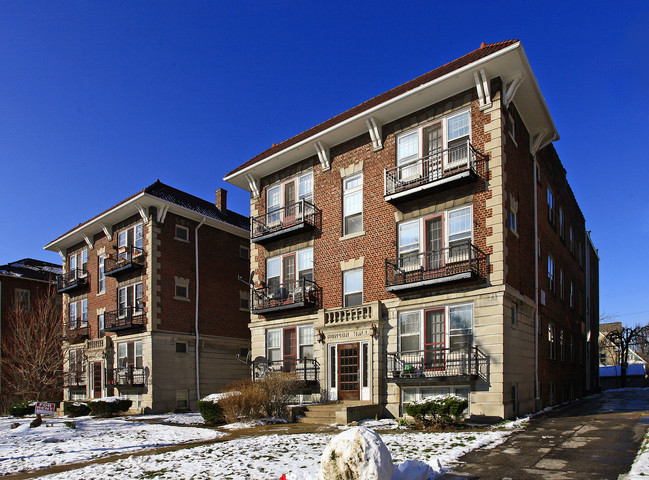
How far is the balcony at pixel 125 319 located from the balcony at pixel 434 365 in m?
15.4

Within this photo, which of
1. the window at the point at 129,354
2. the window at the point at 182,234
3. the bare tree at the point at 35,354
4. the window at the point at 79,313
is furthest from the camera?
the window at the point at 79,313

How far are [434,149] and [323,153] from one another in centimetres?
542

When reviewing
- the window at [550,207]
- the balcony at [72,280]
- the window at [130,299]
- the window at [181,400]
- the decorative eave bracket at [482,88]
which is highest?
the decorative eave bracket at [482,88]

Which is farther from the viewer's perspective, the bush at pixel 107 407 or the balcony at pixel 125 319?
the balcony at pixel 125 319

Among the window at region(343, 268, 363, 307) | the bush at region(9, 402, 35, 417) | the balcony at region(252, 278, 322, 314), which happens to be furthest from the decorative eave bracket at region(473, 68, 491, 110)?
the bush at region(9, 402, 35, 417)

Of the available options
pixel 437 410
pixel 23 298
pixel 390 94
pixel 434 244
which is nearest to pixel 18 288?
pixel 23 298

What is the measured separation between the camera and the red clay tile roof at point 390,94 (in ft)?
59.6

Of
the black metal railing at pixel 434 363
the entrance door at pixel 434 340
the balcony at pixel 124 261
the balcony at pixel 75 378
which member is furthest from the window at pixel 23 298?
the entrance door at pixel 434 340

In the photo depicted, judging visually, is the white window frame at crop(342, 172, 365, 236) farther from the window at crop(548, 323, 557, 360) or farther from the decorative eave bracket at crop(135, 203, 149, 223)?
the decorative eave bracket at crop(135, 203, 149, 223)

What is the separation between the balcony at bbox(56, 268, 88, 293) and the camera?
113 feet

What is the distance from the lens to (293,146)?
23344mm

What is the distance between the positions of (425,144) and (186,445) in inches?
515

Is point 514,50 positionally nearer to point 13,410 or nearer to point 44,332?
point 13,410

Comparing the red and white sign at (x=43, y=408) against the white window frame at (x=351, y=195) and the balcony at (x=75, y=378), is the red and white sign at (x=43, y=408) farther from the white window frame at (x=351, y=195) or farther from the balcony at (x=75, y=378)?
the balcony at (x=75, y=378)
